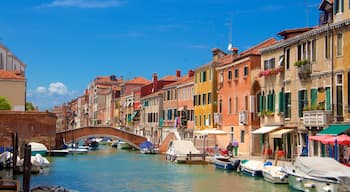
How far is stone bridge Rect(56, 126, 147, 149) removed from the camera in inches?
2040

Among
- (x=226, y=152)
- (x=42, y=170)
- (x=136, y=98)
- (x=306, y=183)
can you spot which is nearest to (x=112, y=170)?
(x=42, y=170)

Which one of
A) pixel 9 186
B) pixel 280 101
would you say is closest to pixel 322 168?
pixel 9 186

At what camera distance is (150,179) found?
27.2 meters

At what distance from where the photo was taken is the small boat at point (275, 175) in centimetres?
2302

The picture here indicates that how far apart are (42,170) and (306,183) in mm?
16192

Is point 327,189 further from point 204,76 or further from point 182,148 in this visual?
point 204,76

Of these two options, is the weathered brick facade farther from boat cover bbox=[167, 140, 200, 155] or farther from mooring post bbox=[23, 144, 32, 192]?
mooring post bbox=[23, 144, 32, 192]

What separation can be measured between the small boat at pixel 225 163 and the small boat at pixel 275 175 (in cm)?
488

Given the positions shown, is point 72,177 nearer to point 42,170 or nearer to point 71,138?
point 42,170

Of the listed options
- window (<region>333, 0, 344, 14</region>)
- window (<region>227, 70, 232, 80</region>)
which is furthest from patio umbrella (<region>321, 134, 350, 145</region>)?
window (<region>227, 70, 232, 80</region>)

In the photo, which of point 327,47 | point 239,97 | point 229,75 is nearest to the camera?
point 327,47

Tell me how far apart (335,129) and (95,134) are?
32.5m

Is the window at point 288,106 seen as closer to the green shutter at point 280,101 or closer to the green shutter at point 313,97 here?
the green shutter at point 280,101

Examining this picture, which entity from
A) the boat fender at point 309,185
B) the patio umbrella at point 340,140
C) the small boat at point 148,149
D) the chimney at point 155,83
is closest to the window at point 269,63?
the patio umbrella at point 340,140
